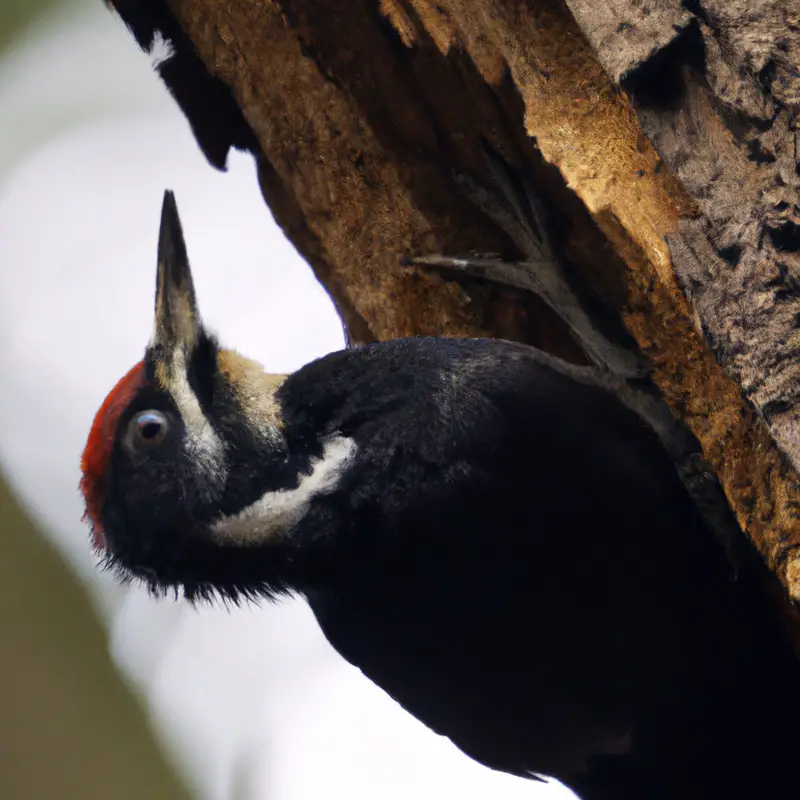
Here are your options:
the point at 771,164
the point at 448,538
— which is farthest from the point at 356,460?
the point at 771,164

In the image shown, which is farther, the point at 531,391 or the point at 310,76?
the point at 310,76

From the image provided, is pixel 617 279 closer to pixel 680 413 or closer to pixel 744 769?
pixel 680 413

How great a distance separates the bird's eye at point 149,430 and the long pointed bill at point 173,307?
0.06 meters

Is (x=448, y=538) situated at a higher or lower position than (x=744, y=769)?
higher

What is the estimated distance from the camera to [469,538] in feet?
3.39

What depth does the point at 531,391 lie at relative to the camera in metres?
1.09

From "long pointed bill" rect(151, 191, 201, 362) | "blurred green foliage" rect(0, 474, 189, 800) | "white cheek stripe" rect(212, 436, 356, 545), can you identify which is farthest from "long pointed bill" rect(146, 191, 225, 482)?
"blurred green foliage" rect(0, 474, 189, 800)

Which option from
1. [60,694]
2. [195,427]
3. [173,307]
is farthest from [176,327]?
[60,694]

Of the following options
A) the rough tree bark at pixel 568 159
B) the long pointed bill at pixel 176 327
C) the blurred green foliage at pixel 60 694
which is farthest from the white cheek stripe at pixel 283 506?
the blurred green foliage at pixel 60 694

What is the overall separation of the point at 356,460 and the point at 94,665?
0.92 meters

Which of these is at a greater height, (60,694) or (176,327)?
(176,327)

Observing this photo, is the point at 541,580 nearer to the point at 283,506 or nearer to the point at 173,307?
the point at 283,506

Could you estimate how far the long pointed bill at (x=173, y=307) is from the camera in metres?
1.12

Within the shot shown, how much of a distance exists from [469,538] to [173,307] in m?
0.48
